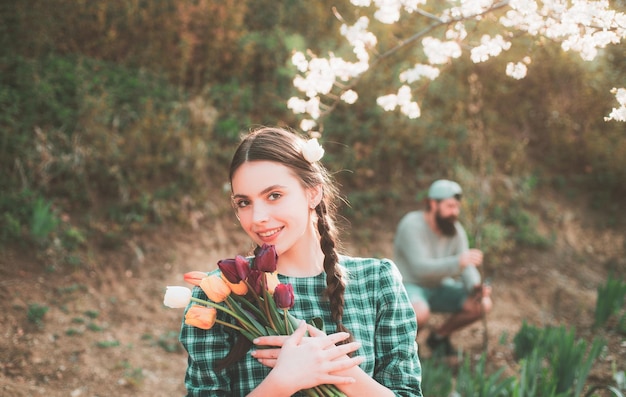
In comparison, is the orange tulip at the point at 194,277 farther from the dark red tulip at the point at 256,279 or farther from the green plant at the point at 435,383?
the green plant at the point at 435,383

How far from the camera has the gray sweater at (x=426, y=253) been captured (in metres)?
3.48

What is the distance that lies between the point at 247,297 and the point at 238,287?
9 centimetres

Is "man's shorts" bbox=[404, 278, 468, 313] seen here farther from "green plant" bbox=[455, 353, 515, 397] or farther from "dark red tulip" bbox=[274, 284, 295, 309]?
"dark red tulip" bbox=[274, 284, 295, 309]

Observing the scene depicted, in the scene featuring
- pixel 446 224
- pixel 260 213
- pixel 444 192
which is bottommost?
pixel 260 213

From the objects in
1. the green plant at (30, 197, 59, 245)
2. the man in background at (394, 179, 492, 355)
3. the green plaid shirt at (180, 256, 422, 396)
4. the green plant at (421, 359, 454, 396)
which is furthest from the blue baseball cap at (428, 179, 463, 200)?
the green plant at (30, 197, 59, 245)

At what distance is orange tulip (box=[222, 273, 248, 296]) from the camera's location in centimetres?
135

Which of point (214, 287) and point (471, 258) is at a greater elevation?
point (471, 258)

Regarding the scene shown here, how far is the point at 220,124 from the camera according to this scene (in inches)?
203

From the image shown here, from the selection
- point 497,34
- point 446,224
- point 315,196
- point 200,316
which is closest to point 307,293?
point 315,196

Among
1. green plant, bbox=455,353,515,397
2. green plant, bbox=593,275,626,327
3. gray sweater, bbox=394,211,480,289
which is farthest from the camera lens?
green plant, bbox=593,275,626,327

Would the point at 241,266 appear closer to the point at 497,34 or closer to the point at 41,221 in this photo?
the point at 497,34

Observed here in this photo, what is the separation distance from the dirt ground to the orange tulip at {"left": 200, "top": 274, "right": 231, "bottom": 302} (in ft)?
6.42

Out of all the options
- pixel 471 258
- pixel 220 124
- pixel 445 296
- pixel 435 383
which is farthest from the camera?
pixel 220 124

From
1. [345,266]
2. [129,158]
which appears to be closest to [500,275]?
[129,158]
